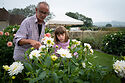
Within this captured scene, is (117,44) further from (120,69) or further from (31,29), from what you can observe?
(120,69)

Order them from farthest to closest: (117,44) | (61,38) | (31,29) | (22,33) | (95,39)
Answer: (95,39) < (117,44) < (61,38) < (31,29) < (22,33)

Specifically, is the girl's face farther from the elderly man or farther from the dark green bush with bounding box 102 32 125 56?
the dark green bush with bounding box 102 32 125 56

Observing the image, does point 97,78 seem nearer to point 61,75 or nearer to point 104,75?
point 104,75

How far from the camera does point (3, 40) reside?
3564mm

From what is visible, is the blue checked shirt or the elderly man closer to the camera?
Answer: the elderly man

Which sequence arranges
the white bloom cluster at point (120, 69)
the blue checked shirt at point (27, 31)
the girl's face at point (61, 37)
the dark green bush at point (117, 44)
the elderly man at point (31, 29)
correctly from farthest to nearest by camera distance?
the dark green bush at point (117, 44) < the girl's face at point (61, 37) < the blue checked shirt at point (27, 31) < the elderly man at point (31, 29) < the white bloom cluster at point (120, 69)

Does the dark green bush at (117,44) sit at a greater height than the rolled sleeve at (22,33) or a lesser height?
lesser

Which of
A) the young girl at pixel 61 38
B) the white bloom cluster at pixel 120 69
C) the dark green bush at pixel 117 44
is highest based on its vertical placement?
the young girl at pixel 61 38

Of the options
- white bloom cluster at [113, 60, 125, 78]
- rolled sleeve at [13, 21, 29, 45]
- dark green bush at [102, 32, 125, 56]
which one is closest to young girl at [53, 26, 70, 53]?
rolled sleeve at [13, 21, 29, 45]

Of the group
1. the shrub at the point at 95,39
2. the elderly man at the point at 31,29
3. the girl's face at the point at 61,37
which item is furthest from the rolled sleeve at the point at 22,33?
the shrub at the point at 95,39

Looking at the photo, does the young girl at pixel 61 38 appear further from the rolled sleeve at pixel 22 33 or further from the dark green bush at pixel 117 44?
the dark green bush at pixel 117 44

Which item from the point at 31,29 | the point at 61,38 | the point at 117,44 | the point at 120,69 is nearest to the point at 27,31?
the point at 31,29

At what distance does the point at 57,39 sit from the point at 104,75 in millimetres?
1393

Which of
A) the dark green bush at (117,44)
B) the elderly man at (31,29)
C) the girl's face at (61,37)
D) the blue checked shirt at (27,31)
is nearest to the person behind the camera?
the elderly man at (31,29)
